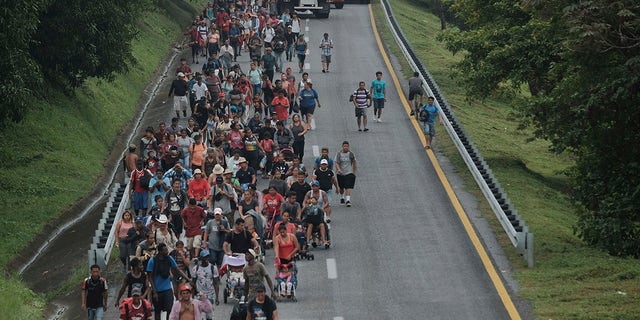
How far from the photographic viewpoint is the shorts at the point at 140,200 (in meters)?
26.9

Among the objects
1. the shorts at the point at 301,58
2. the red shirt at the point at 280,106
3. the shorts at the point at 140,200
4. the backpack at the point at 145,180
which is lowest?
the shorts at the point at 301,58

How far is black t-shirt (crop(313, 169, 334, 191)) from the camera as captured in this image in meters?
27.5

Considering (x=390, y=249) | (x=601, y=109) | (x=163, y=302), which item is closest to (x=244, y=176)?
(x=390, y=249)

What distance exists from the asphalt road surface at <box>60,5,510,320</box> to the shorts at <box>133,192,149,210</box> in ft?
10.7

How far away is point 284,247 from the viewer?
22156mm

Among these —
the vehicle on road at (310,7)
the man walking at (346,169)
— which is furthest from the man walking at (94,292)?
the vehicle on road at (310,7)

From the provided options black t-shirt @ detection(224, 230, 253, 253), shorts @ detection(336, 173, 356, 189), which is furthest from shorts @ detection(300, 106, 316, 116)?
black t-shirt @ detection(224, 230, 253, 253)

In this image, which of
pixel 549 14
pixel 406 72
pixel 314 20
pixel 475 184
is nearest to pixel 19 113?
pixel 475 184

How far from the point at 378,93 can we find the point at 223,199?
43.0 ft

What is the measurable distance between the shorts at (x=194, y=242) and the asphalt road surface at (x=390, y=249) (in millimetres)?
1473

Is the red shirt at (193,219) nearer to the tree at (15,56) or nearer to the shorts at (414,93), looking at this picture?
the tree at (15,56)

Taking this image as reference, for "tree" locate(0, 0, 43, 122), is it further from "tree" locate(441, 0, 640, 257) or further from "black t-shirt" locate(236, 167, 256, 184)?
"tree" locate(441, 0, 640, 257)

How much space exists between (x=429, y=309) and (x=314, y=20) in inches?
1775

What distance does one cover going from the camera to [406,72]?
47844 mm
